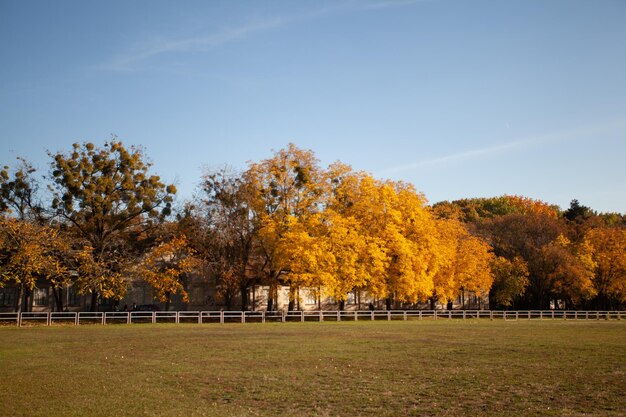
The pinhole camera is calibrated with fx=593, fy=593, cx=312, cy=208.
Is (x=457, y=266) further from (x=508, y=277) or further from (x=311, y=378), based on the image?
(x=311, y=378)

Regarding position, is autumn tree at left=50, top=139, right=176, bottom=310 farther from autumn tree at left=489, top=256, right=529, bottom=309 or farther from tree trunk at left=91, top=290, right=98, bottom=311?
autumn tree at left=489, top=256, right=529, bottom=309

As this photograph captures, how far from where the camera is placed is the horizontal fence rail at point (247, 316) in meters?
42.2

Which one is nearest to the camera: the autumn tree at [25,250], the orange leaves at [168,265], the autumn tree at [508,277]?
the autumn tree at [25,250]

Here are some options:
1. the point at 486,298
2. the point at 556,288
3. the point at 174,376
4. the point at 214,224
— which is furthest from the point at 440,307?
the point at 174,376

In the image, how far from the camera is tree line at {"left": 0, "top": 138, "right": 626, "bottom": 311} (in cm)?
4853

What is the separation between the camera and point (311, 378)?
16891 millimetres

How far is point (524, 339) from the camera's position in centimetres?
2880

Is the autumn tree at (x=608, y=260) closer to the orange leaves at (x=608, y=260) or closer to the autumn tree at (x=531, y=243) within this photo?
the orange leaves at (x=608, y=260)

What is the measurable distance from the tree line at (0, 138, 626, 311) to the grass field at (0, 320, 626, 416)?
21521 mm

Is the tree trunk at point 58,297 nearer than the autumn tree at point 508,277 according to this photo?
Yes

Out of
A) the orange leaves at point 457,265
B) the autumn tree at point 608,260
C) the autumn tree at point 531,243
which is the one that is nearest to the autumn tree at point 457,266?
the orange leaves at point 457,265

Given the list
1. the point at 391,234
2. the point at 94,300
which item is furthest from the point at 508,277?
the point at 94,300

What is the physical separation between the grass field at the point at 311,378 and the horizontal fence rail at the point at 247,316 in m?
16.0

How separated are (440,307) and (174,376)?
62.2 metres
